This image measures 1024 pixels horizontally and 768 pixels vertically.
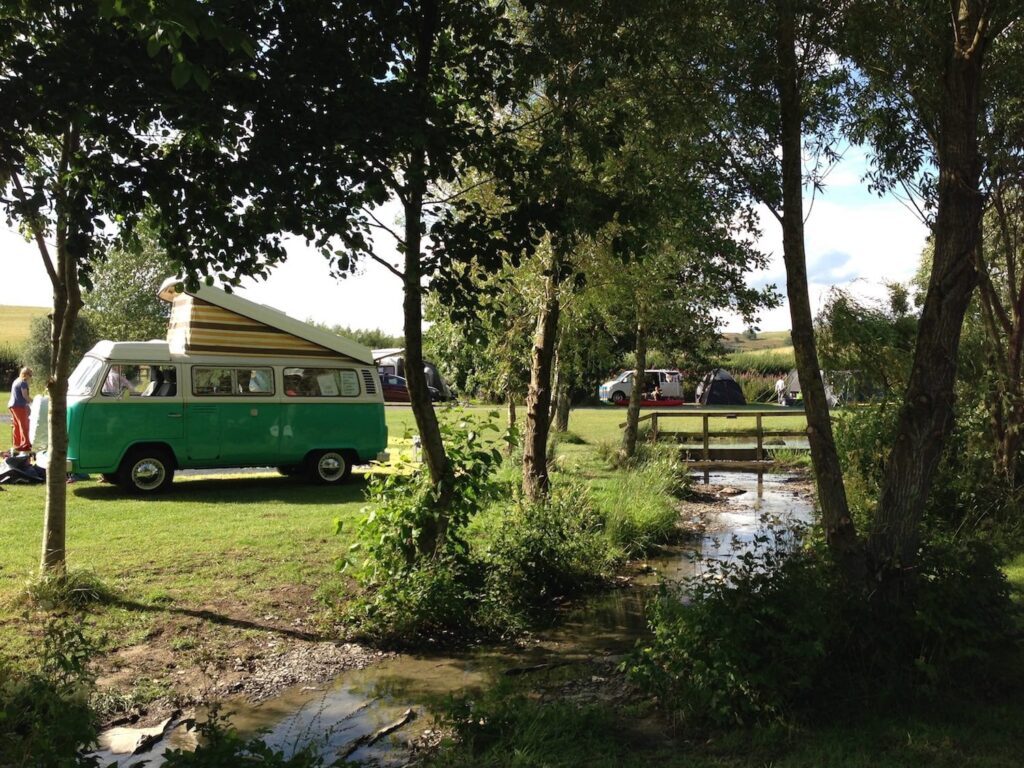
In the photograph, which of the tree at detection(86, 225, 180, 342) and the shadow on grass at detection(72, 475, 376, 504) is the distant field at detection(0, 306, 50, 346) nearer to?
the tree at detection(86, 225, 180, 342)

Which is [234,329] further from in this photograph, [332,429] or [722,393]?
[722,393]

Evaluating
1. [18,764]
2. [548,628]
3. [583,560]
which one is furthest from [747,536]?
[18,764]

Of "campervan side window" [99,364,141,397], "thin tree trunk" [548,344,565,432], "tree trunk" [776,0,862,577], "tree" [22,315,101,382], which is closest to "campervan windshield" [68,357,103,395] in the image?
A: "campervan side window" [99,364,141,397]

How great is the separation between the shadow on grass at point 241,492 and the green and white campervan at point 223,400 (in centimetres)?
31

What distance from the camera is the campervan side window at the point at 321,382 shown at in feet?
48.1

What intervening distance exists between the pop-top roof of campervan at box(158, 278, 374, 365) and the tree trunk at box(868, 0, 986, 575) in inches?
424

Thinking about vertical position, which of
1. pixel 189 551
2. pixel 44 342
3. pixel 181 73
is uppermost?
pixel 44 342

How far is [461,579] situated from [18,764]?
4.33 meters

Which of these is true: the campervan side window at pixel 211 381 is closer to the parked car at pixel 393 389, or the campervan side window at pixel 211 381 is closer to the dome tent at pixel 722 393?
the parked car at pixel 393 389

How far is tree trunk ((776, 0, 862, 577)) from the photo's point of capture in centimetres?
580

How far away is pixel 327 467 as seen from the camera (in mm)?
14992

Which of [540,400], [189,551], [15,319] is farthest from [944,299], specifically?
[15,319]

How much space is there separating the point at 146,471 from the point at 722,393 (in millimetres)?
38538

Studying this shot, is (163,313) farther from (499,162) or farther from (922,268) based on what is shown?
(499,162)
